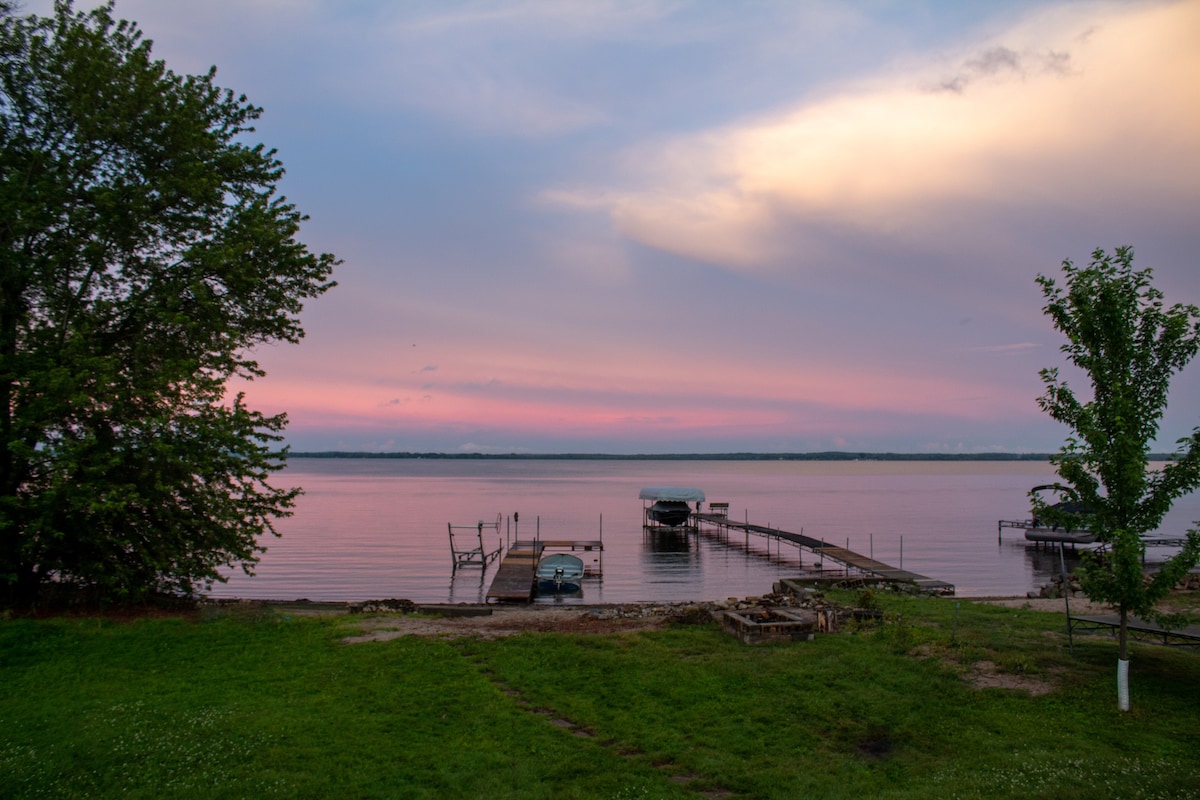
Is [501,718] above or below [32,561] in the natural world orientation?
below

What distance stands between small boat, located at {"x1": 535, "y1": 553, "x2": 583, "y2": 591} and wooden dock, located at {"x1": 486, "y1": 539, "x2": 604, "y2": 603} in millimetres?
552

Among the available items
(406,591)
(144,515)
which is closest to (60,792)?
(144,515)

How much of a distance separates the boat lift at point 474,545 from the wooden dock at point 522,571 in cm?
227

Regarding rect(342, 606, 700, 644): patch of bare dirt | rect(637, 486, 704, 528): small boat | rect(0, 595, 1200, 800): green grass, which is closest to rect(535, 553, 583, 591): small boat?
rect(342, 606, 700, 644): patch of bare dirt

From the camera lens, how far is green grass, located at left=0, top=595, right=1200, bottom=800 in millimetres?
8852

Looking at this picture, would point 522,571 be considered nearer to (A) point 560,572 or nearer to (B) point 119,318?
(A) point 560,572

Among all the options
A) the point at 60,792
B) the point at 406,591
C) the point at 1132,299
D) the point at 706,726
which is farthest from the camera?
the point at 406,591

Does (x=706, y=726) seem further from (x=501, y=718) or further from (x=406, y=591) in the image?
(x=406, y=591)

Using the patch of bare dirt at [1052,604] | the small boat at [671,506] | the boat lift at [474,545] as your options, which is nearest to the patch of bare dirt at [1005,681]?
the patch of bare dirt at [1052,604]

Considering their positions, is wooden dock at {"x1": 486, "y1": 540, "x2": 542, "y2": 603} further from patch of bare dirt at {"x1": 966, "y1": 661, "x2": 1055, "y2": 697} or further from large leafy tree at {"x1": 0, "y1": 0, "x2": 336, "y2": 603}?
patch of bare dirt at {"x1": 966, "y1": 661, "x2": 1055, "y2": 697}

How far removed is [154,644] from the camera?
50.0 feet

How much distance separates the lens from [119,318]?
18.7m

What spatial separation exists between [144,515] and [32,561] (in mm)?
2763

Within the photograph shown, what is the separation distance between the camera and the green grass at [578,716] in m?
8.85
